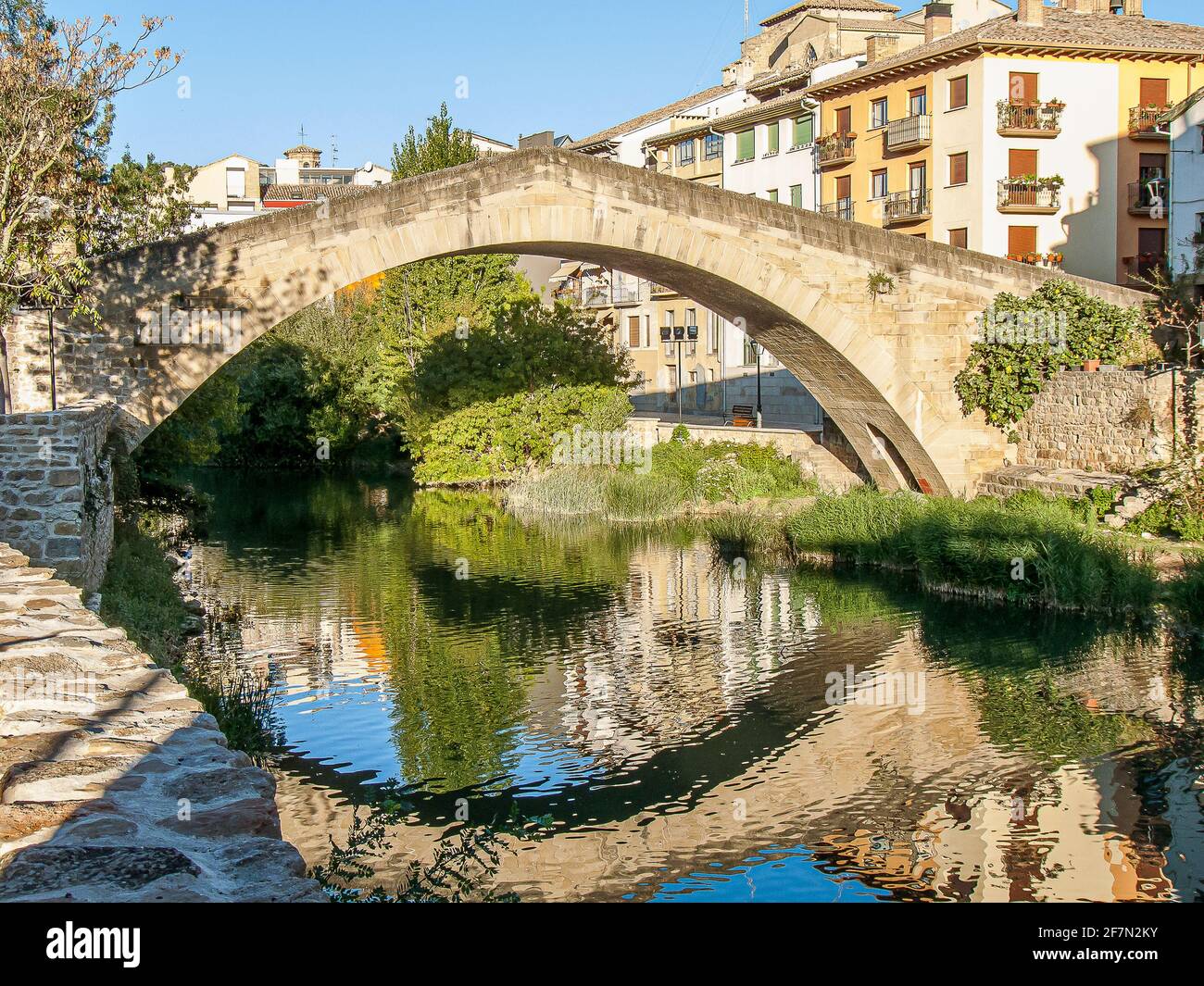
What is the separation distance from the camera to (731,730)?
9898 mm

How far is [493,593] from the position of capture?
1528cm

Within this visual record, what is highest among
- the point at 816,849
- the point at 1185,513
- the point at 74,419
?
the point at 74,419

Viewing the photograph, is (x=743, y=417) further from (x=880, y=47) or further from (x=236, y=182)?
(x=236, y=182)

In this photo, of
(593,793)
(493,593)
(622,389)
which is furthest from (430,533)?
(593,793)

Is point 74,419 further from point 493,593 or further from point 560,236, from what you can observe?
point 560,236

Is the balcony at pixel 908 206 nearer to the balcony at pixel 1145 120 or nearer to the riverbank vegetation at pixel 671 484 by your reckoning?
the balcony at pixel 1145 120

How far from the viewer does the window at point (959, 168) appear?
28.5 metres

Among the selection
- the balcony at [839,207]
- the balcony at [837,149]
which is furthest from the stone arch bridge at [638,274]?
the balcony at [837,149]

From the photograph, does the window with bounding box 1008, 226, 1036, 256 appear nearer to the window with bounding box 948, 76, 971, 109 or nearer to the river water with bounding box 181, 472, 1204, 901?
the window with bounding box 948, 76, 971, 109

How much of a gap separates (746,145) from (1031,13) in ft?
30.5

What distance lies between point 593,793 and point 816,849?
1.56 metres

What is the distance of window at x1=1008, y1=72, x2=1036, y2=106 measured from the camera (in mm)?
27891

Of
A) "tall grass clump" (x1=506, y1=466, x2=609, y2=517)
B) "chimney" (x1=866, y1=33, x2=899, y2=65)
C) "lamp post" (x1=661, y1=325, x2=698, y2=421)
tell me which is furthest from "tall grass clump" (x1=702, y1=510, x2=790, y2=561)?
"chimney" (x1=866, y1=33, x2=899, y2=65)

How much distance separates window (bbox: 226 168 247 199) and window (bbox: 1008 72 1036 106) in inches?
1215
